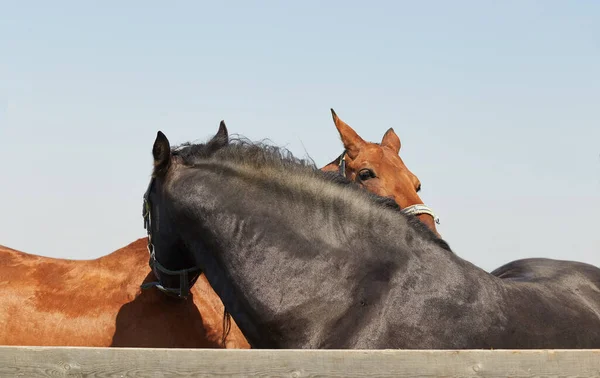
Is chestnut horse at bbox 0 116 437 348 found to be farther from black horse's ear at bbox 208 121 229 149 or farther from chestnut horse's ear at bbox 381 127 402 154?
chestnut horse's ear at bbox 381 127 402 154

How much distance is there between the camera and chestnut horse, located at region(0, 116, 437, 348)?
18.7ft

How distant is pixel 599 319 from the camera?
17.6 ft

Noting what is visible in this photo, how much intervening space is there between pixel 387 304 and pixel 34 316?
2.63m

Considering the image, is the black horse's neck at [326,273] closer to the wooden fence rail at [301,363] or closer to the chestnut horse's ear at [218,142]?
the chestnut horse's ear at [218,142]

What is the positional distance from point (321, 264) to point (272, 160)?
2.52 ft

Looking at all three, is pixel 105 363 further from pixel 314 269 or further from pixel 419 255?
pixel 419 255

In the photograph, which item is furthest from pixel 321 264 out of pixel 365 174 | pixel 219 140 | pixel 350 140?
pixel 350 140

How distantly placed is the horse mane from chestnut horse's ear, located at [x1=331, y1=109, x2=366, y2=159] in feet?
5.17

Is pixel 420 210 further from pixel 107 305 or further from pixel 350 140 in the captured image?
pixel 107 305

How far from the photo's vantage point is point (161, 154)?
202 inches

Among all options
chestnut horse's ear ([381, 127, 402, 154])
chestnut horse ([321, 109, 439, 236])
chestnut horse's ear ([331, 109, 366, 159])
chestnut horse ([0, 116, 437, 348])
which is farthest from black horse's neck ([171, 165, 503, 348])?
chestnut horse's ear ([381, 127, 402, 154])

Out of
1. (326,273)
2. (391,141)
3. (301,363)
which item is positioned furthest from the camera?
(391,141)

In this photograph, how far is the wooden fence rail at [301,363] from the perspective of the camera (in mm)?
3424

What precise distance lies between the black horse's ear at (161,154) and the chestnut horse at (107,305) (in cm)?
41
